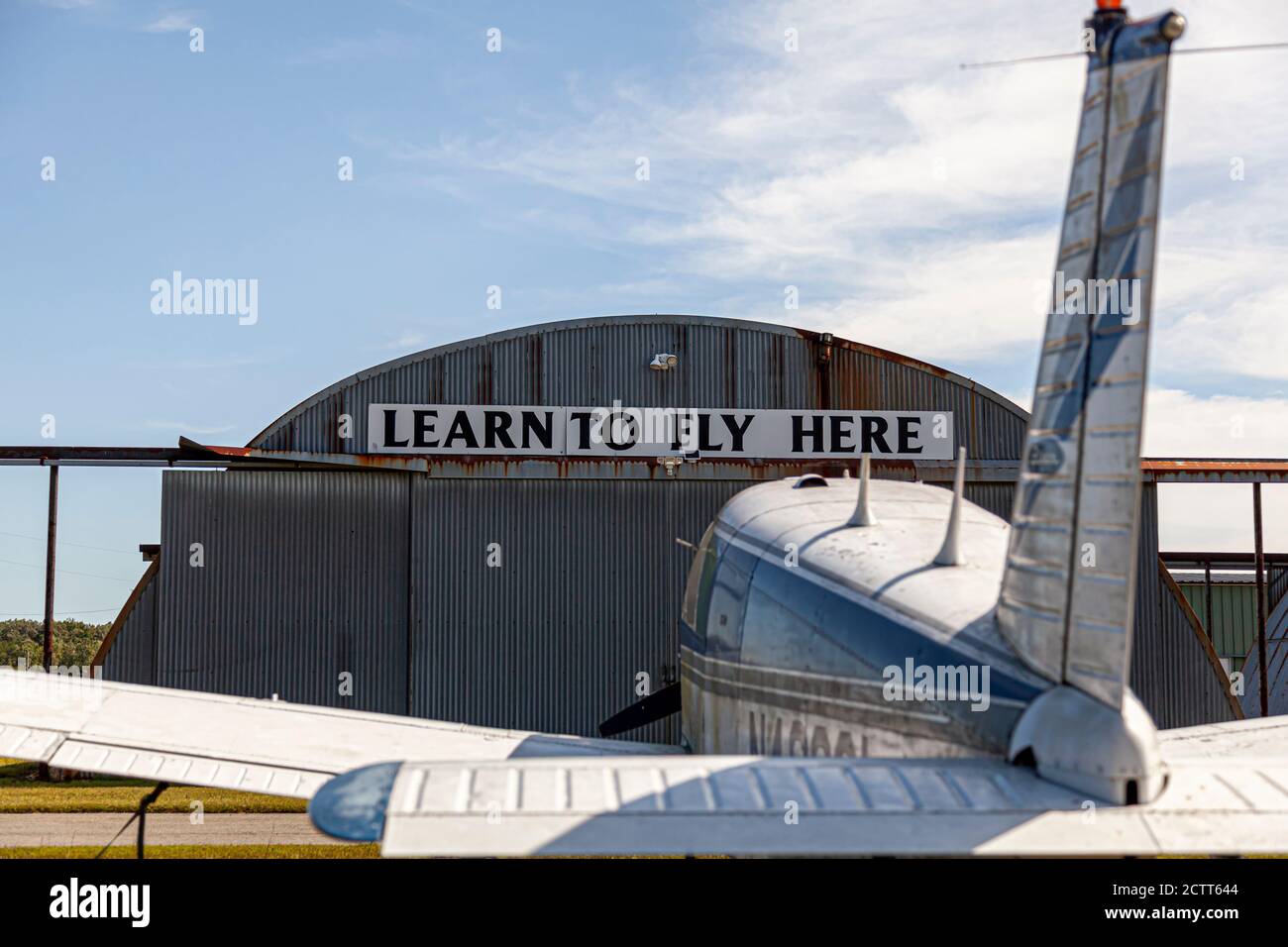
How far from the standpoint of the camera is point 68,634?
65375 millimetres

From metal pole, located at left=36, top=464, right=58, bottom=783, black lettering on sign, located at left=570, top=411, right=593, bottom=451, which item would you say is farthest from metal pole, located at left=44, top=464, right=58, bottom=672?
black lettering on sign, located at left=570, top=411, right=593, bottom=451

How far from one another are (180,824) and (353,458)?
20.6 feet

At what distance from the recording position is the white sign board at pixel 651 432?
18969 mm

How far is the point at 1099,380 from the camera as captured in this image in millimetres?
4930

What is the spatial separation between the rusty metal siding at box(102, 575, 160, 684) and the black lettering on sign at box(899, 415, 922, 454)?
40.2 feet

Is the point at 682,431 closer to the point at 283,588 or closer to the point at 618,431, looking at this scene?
the point at 618,431

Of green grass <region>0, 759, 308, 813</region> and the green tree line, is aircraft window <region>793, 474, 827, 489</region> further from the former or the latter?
the green tree line

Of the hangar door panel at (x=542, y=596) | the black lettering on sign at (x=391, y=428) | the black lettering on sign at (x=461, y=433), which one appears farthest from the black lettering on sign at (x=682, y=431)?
the black lettering on sign at (x=391, y=428)

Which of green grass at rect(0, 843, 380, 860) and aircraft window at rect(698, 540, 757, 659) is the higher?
aircraft window at rect(698, 540, 757, 659)

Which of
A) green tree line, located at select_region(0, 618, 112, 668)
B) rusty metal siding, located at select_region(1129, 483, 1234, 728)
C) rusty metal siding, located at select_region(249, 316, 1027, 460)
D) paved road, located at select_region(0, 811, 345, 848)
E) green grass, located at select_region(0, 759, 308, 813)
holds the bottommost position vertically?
green tree line, located at select_region(0, 618, 112, 668)

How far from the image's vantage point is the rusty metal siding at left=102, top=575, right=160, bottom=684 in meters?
18.2

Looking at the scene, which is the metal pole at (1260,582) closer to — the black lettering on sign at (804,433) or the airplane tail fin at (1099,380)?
the black lettering on sign at (804,433)
